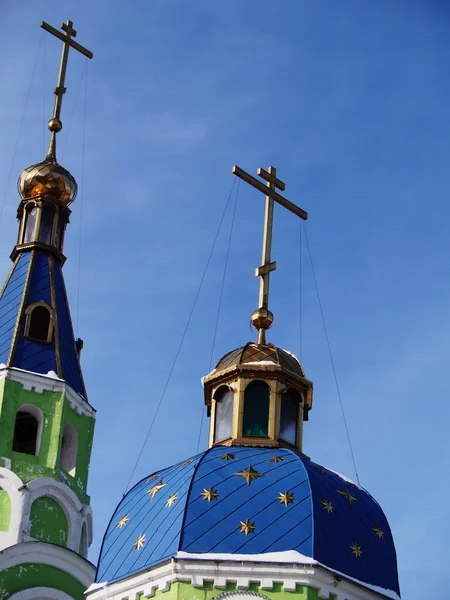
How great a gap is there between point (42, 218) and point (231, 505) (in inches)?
374

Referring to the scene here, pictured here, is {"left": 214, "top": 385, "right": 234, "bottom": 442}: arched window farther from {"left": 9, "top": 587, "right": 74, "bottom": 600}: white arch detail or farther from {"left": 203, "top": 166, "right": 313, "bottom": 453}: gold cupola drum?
{"left": 9, "top": 587, "right": 74, "bottom": 600}: white arch detail

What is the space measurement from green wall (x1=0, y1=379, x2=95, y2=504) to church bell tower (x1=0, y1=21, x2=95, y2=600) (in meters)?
0.01

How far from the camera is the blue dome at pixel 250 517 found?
20.7 m

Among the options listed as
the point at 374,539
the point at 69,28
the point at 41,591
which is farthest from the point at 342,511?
the point at 69,28

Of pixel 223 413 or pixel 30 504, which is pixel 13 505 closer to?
pixel 30 504

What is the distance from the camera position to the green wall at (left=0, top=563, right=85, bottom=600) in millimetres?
24391

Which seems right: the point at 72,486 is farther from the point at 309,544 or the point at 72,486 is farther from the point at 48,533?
the point at 309,544

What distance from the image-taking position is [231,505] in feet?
69.3

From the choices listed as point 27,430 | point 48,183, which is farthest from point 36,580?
point 48,183

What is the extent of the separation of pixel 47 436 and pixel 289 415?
153 inches

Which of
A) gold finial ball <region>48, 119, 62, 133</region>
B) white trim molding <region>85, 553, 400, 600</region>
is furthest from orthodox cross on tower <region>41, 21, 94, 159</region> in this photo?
white trim molding <region>85, 553, 400, 600</region>

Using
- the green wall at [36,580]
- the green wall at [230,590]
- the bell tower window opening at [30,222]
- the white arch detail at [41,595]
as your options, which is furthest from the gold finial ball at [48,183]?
the green wall at [230,590]

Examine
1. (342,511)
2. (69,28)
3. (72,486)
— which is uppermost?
(69,28)

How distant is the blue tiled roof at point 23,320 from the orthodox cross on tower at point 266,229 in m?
3.42
